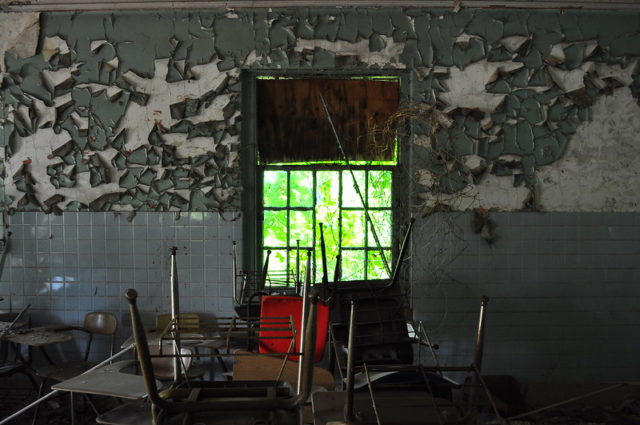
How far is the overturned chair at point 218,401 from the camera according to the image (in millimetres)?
1403

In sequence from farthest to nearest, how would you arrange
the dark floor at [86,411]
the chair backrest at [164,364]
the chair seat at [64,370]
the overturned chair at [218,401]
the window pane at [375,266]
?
the window pane at [375,266], the dark floor at [86,411], the chair seat at [64,370], the chair backrest at [164,364], the overturned chair at [218,401]

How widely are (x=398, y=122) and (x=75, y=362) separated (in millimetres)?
3055

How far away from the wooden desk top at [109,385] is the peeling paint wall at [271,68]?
1996mm

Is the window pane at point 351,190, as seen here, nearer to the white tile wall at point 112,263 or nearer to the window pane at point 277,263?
the window pane at point 277,263

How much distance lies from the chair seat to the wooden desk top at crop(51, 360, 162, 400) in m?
1.41

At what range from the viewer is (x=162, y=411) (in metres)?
1.47

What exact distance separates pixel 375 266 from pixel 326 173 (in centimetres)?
87

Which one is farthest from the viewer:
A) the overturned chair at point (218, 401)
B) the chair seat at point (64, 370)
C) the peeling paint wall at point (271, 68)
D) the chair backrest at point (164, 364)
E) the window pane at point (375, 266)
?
the window pane at point (375, 266)

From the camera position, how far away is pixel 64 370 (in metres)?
3.67

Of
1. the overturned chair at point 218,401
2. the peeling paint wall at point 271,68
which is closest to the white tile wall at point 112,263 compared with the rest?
the peeling paint wall at point 271,68

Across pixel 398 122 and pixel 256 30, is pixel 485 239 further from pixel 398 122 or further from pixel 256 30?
pixel 256 30

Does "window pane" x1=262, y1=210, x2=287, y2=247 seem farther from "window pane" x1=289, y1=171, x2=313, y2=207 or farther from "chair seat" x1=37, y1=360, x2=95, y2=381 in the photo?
"chair seat" x1=37, y1=360, x2=95, y2=381

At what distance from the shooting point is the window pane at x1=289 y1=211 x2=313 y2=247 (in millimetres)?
4277

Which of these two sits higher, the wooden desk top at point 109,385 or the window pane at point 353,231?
the window pane at point 353,231
